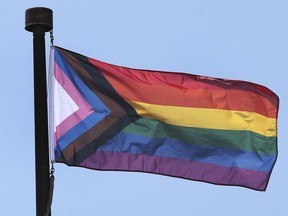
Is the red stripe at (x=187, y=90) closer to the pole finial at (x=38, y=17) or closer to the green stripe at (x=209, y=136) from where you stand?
the green stripe at (x=209, y=136)

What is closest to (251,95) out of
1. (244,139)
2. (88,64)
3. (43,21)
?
(244,139)

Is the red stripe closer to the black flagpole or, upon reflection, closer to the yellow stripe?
the yellow stripe

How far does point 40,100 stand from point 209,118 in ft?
15.5

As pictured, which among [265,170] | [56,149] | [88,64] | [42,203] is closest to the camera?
[42,203]

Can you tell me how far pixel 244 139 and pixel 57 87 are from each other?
355 cm

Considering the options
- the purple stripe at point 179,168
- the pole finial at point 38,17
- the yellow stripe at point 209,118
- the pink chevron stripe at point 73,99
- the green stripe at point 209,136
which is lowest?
the purple stripe at point 179,168

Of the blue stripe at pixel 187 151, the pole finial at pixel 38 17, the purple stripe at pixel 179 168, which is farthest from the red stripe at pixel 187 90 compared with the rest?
the pole finial at pixel 38 17

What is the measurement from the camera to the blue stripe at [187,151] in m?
12.2

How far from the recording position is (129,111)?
12375 millimetres

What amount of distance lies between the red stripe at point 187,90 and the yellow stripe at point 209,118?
9 centimetres

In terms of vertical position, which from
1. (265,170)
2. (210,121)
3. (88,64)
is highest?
(88,64)

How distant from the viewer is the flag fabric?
1173cm

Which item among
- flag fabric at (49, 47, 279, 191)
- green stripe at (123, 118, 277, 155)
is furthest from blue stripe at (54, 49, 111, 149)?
green stripe at (123, 118, 277, 155)

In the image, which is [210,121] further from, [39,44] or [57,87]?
[39,44]
